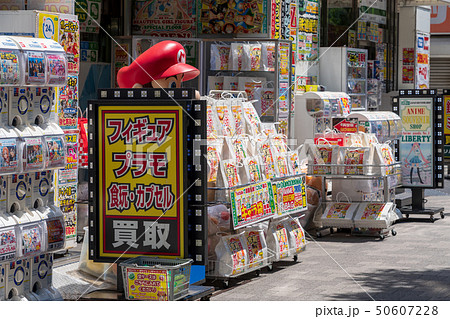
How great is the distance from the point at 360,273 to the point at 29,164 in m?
3.81

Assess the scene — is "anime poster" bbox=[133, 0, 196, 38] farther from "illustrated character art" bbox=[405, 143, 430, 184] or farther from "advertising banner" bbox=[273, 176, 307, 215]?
"advertising banner" bbox=[273, 176, 307, 215]

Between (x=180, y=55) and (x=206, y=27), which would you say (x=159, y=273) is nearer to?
(x=180, y=55)

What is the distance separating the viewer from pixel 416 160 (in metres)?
12.7

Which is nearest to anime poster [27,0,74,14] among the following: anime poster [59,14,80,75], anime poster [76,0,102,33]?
anime poster [59,14,80,75]

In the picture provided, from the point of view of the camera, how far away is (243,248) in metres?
8.04

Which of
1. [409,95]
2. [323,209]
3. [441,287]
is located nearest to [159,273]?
[441,287]

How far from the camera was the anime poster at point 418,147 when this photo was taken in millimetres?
12688

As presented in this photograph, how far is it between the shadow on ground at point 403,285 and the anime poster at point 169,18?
20.6ft

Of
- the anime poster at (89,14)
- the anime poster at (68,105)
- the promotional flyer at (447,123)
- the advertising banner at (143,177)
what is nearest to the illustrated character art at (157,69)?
the advertising banner at (143,177)

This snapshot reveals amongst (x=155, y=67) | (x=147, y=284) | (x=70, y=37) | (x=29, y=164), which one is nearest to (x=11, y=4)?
(x=70, y=37)

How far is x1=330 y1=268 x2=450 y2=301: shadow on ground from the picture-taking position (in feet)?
24.5

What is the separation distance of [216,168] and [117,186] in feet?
4.54

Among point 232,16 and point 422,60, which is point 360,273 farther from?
point 422,60

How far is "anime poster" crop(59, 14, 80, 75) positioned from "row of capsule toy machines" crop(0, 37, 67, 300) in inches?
82.0
